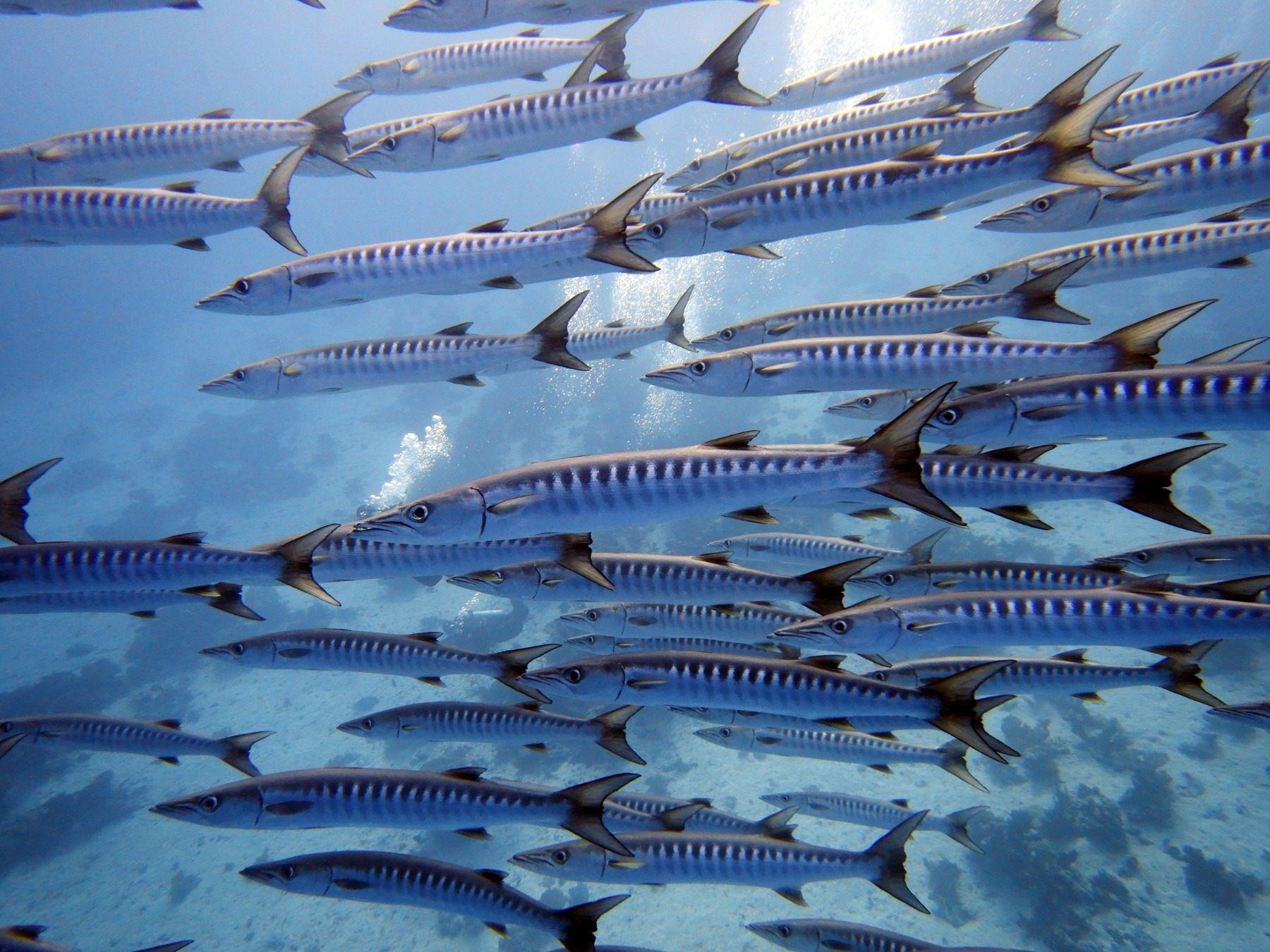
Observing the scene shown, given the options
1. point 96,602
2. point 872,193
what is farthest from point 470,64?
point 96,602

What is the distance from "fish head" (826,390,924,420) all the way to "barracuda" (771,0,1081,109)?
379cm

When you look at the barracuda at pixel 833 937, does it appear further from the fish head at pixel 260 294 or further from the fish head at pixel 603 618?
the fish head at pixel 260 294

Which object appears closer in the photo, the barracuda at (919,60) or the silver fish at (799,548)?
the barracuda at (919,60)

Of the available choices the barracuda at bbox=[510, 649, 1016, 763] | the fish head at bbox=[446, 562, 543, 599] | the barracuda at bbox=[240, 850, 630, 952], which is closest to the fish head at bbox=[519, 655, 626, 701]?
the barracuda at bbox=[510, 649, 1016, 763]

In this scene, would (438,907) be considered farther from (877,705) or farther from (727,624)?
(877,705)

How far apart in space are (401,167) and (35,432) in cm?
6147

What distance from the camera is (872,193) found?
4277 mm

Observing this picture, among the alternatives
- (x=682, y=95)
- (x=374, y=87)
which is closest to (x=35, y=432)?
(x=374, y=87)

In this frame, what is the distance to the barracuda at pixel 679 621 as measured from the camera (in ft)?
17.2

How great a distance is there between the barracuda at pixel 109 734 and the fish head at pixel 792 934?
5037 mm

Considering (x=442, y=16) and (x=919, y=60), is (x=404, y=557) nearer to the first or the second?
(x=442, y=16)

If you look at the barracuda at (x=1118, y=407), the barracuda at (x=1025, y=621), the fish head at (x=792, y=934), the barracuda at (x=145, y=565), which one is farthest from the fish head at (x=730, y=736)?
the barracuda at (x=145, y=565)

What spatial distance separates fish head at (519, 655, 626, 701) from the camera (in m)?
4.40

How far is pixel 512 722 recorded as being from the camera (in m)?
4.92
